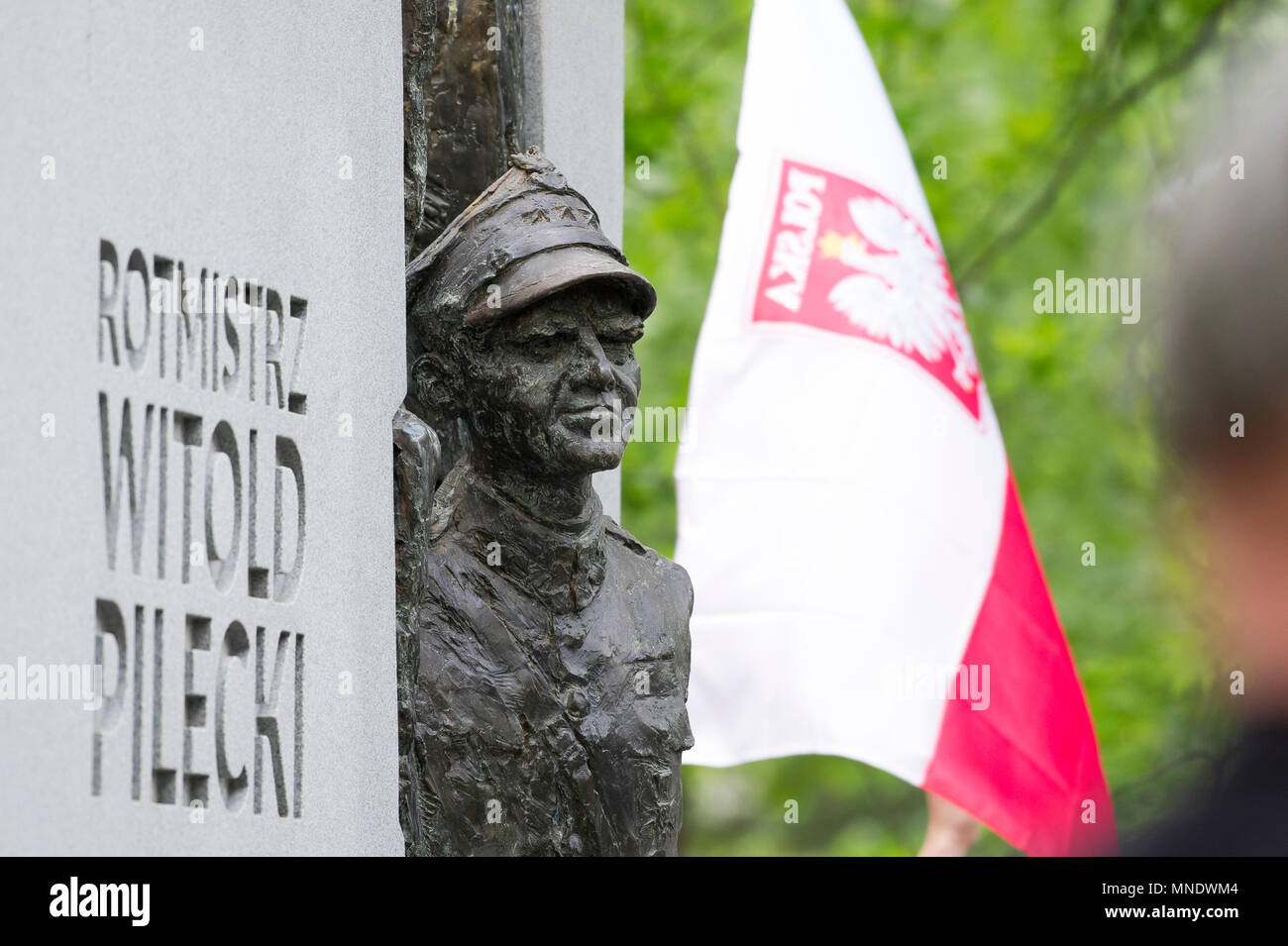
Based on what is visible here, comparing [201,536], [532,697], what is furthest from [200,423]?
[532,697]

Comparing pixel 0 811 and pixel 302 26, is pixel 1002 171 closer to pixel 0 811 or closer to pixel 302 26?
pixel 302 26

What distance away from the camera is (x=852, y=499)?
26.2 feet

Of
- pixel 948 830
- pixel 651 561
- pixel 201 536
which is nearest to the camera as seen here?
pixel 201 536

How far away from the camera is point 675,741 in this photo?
462 centimetres

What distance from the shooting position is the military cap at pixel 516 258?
170 inches

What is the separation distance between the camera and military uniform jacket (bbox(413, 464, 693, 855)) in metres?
4.38

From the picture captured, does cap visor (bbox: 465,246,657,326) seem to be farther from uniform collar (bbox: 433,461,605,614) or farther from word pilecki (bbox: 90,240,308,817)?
word pilecki (bbox: 90,240,308,817)

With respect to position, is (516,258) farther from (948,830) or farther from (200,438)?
(948,830)

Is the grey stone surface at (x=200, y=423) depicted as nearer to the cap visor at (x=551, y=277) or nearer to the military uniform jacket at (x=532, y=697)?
the cap visor at (x=551, y=277)

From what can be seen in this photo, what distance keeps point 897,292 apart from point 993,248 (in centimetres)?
575

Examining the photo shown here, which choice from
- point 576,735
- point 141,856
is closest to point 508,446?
point 576,735

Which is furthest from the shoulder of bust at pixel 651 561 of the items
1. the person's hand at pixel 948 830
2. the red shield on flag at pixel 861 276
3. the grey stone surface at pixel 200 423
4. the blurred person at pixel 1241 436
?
the blurred person at pixel 1241 436

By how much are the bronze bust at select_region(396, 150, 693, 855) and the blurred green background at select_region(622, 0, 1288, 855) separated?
861 cm

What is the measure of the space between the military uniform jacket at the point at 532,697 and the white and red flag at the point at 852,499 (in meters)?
2.92
